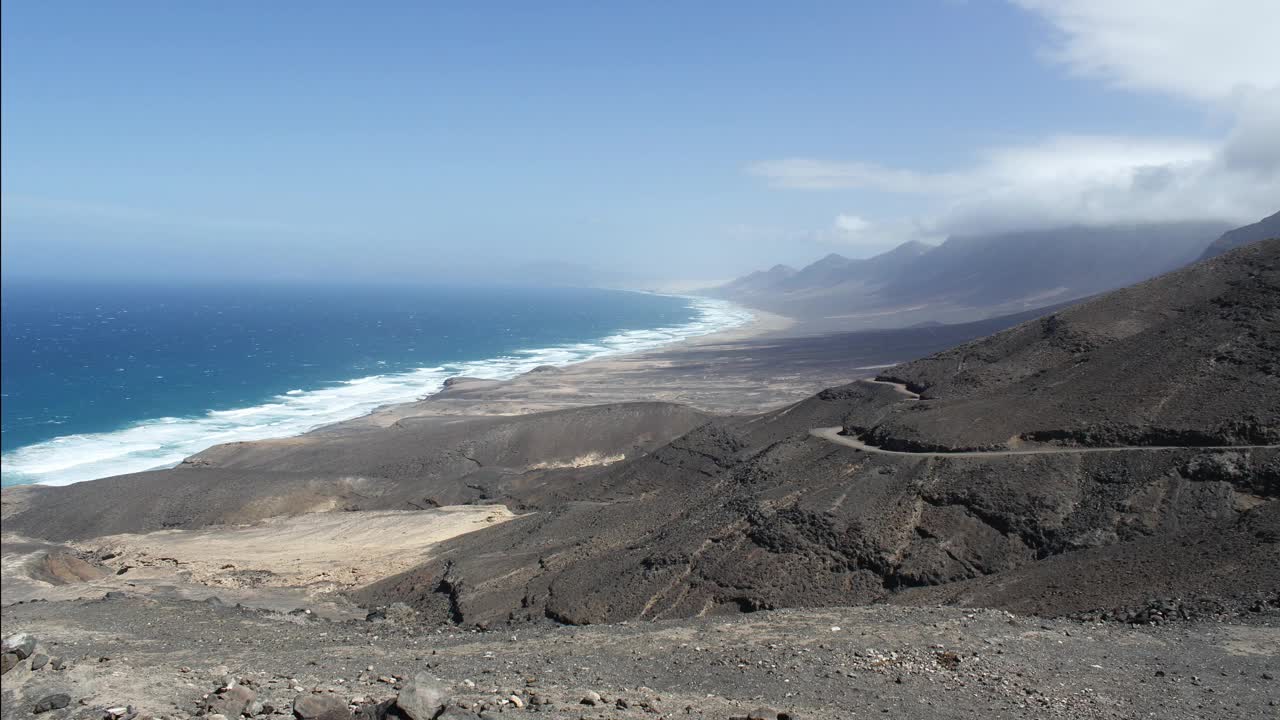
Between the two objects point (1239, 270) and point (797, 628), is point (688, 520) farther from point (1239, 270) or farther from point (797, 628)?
Result: point (1239, 270)

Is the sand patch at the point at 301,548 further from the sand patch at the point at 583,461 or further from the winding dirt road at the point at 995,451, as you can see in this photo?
the winding dirt road at the point at 995,451

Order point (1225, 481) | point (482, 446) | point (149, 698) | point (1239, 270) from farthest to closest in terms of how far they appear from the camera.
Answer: point (482, 446), point (1239, 270), point (1225, 481), point (149, 698)

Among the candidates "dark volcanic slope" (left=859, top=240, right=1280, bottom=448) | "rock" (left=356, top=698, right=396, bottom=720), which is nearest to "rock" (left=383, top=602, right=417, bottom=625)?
"rock" (left=356, top=698, right=396, bottom=720)

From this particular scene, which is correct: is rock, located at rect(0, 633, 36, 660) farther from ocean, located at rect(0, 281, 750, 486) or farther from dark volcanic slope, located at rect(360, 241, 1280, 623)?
ocean, located at rect(0, 281, 750, 486)

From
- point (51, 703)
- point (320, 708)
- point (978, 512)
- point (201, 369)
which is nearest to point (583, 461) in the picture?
point (978, 512)

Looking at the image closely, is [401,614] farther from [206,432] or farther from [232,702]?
[206,432]

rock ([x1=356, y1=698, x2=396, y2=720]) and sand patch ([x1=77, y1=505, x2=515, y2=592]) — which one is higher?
rock ([x1=356, y1=698, x2=396, y2=720])

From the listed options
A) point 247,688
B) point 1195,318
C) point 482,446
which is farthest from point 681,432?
point 247,688
